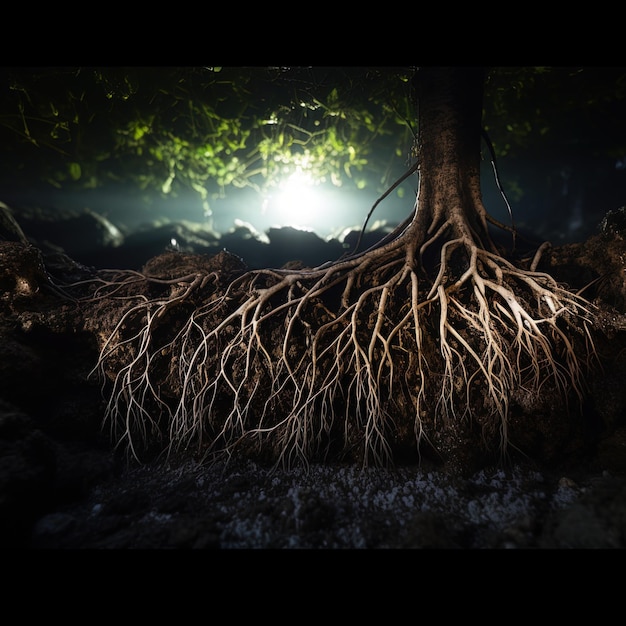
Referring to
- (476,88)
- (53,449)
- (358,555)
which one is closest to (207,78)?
(476,88)

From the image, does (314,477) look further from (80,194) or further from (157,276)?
(80,194)

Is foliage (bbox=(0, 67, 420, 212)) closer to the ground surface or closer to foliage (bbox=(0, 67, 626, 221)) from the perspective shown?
foliage (bbox=(0, 67, 626, 221))

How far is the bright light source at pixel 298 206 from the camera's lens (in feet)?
36.8

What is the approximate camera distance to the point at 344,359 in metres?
2.41

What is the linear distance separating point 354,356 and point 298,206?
12887mm

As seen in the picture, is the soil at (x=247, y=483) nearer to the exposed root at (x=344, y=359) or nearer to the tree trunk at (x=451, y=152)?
the exposed root at (x=344, y=359)

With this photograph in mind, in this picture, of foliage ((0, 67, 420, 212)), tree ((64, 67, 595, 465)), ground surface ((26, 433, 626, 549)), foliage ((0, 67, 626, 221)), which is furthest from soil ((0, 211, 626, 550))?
foliage ((0, 67, 626, 221))

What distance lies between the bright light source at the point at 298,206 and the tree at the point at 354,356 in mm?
7211

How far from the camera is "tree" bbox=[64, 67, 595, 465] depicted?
223 centimetres

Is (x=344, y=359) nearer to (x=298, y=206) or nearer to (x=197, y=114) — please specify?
(x=197, y=114)

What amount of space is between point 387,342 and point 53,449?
254 cm

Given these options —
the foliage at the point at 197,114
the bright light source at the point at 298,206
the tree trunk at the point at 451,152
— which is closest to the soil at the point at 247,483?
the tree trunk at the point at 451,152

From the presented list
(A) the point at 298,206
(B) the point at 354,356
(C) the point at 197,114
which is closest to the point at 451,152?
(B) the point at 354,356

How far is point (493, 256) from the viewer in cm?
264
